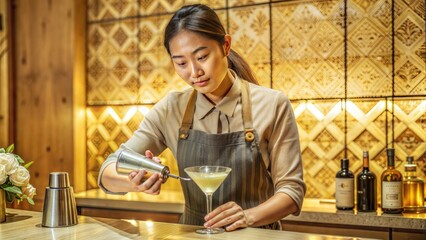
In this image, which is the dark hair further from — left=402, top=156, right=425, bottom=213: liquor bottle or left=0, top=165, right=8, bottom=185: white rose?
left=402, top=156, right=425, bottom=213: liquor bottle

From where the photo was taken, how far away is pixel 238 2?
11.6 ft

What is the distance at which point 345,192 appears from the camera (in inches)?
113

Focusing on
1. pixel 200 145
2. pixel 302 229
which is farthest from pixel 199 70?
pixel 302 229

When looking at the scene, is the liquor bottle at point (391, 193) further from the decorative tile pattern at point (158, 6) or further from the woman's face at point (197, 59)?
the decorative tile pattern at point (158, 6)

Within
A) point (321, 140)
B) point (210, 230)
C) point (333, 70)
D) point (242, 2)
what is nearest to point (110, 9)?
point (242, 2)

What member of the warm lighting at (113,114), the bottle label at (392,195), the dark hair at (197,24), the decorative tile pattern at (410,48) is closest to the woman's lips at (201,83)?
the dark hair at (197,24)

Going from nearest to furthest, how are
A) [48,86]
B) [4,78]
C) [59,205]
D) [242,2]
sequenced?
[59,205], [242,2], [48,86], [4,78]

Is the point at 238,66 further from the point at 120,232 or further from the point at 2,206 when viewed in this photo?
the point at 2,206

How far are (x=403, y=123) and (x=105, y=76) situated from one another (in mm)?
2379

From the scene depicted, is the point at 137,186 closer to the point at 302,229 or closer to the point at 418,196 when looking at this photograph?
the point at 302,229

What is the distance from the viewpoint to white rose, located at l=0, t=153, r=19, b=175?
6.00 ft

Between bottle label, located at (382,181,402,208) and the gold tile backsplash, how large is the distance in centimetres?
37

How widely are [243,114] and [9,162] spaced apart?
0.92 metres

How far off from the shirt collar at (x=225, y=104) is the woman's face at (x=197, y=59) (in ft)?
0.48
